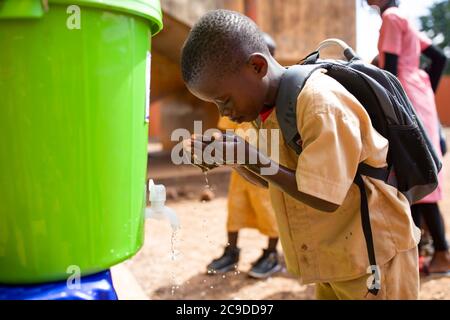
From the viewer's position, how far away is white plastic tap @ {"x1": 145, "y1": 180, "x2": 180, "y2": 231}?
1.32 m

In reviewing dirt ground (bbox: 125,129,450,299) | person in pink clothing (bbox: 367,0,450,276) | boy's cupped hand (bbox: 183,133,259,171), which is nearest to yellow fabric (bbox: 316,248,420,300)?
boy's cupped hand (bbox: 183,133,259,171)

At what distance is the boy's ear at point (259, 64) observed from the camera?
3.80 feet

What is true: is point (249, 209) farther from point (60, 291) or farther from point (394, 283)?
point (60, 291)

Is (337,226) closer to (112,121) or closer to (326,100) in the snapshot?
(326,100)

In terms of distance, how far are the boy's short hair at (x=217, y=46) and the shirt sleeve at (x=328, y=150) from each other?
0.23 m

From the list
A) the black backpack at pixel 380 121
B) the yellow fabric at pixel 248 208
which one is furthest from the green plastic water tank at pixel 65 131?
the yellow fabric at pixel 248 208

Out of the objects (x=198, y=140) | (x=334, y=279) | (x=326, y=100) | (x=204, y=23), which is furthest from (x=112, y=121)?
(x=334, y=279)

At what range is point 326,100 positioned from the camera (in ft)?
3.41

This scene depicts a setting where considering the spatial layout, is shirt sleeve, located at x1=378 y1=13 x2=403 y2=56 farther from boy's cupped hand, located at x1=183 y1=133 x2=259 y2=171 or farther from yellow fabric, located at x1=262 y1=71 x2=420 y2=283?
boy's cupped hand, located at x1=183 y1=133 x2=259 y2=171

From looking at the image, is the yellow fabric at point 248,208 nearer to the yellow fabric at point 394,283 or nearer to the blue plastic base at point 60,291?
the yellow fabric at point 394,283

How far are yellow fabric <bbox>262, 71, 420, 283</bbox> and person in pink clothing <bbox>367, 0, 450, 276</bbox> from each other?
0.60 meters

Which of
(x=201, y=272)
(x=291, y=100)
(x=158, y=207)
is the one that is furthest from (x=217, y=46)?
(x=201, y=272)

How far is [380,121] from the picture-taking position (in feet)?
3.79

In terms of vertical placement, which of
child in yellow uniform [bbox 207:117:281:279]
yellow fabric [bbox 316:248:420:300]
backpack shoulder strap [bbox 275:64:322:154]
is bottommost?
child in yellow uniform [bbox 207:117:281:279]
